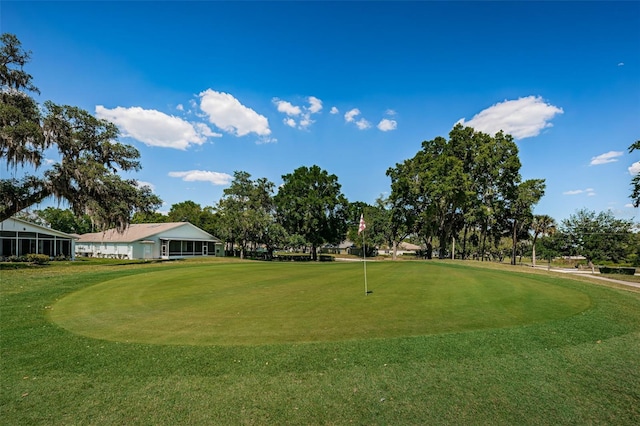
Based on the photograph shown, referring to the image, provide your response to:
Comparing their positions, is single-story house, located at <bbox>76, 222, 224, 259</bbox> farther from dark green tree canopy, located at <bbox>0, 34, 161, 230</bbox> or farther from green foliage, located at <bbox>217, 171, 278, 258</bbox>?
dark green tree canopy, located at <bbox>0, 34, 161, 230</bbox>

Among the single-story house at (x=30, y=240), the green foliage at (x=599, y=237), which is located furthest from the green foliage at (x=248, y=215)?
the green foliage at (x=599, y=237)

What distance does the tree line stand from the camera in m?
22.0

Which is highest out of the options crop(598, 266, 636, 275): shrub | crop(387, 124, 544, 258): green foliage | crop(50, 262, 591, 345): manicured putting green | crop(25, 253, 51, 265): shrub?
crop(387, 124, 544, 258): green foliage

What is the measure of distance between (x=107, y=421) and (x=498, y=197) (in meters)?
49.8

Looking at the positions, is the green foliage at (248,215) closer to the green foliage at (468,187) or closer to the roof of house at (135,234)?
the roof of house at (135,234)

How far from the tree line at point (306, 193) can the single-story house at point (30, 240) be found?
7.92 m

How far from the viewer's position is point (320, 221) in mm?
52375

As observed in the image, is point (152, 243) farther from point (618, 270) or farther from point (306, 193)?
point (618, 270)

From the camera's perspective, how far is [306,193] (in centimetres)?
5291

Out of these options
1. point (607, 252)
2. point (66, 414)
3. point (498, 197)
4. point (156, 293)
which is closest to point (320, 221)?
point (498, 197)

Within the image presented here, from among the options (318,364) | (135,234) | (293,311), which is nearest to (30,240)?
(135,234)

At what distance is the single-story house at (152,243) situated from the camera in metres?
44.9

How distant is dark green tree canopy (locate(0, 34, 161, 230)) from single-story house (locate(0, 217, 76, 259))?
52.4ft

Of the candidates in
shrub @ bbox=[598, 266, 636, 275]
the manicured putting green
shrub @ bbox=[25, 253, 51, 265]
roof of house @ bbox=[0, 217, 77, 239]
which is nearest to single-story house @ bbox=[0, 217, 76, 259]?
roof of house @ bbox=[0, 217, 77, 239]
